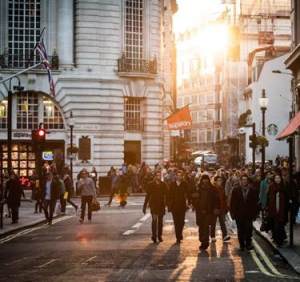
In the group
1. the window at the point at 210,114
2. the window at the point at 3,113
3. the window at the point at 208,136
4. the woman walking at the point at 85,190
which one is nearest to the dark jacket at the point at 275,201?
the woman walking at the point at 85,190

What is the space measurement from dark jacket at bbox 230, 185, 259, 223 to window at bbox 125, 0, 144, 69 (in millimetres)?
33743

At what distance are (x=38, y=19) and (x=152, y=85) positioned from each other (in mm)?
8558

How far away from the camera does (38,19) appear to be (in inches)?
1980

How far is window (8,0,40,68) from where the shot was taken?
49.8 metres

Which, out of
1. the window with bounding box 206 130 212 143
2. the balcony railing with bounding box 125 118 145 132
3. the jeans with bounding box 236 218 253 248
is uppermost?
the window with bounding box 206 130 212 143

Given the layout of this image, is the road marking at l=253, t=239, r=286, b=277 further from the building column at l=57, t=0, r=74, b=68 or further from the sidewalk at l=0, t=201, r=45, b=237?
the building column at l=57, t=0, r=74, b=68

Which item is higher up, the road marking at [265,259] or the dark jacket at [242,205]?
the dark jacket at [242,205]

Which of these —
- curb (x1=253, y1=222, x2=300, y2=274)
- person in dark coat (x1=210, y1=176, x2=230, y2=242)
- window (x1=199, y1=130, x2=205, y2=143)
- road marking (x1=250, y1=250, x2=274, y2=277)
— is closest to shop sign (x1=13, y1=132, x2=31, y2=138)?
person in dark coat (x1=210, y1=176, x2=230, y2=242)

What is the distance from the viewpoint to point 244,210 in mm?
18750

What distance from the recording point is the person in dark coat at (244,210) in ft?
60.5

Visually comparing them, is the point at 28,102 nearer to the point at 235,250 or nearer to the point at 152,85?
the point at 152,85

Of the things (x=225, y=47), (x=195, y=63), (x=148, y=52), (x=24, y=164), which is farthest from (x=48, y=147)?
(x=195, y=63)

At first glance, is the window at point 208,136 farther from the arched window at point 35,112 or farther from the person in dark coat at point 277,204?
the person in dark coat at point 277,204

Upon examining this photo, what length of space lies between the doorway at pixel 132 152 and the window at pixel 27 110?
6.31 metres
